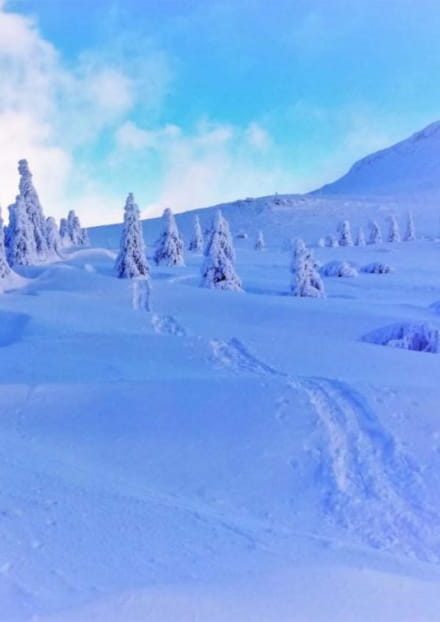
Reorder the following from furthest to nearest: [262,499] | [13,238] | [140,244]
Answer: [13,238]
[140,244]
[262,499]

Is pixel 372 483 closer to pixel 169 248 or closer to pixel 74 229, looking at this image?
pixel 169 248

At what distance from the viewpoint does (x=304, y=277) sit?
89.2 feet

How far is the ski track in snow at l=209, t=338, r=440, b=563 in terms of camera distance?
6.49m

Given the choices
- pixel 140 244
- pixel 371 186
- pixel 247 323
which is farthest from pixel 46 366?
pixel 371 186

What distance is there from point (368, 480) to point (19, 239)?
1299 inches

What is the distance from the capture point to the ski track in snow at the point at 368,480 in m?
6.49

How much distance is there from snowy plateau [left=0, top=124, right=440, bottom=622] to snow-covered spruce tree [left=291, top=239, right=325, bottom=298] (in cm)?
931

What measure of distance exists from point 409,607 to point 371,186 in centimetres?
17319

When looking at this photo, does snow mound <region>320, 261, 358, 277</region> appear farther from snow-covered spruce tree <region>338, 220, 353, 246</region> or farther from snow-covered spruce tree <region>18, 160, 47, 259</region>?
snow-covered spruce tree <region>338, 220, 353, 246</region>

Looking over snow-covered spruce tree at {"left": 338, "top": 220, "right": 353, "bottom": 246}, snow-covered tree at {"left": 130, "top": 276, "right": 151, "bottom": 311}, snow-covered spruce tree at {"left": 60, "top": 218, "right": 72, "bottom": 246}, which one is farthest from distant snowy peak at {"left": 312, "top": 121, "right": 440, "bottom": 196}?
snow-covered tree at {"left": 130, "top": 276, "right": 151, "bottom": 311}

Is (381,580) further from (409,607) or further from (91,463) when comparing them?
(91,463)

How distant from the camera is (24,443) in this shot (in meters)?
8.17

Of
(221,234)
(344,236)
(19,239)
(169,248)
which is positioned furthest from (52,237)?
(344,236)

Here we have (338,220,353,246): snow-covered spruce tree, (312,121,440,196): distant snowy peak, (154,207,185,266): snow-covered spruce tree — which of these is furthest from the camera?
(312,121,440,196): distant snowy peak
